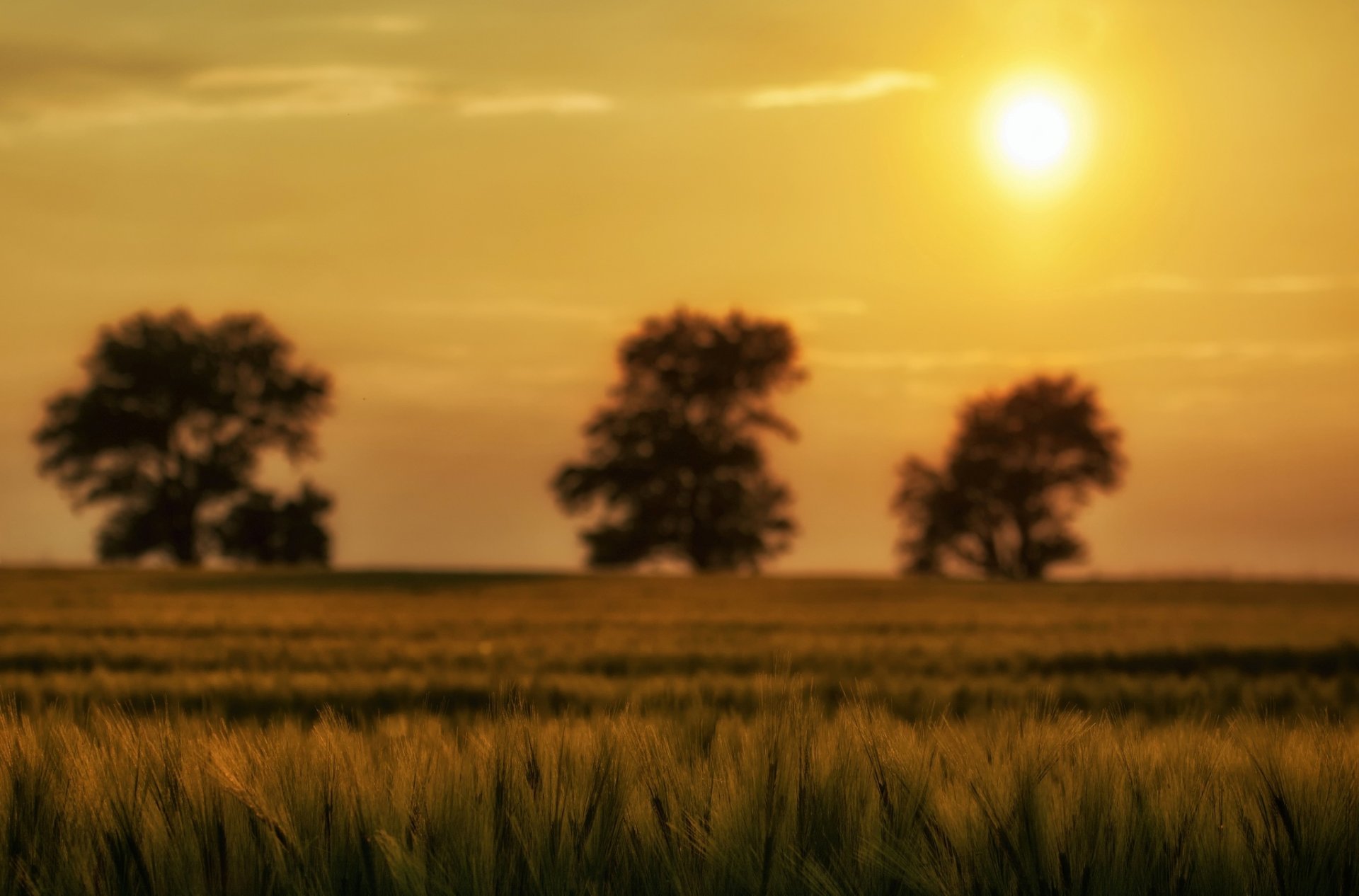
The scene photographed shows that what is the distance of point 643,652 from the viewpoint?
12.3 m

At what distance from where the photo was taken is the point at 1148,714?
9.55m

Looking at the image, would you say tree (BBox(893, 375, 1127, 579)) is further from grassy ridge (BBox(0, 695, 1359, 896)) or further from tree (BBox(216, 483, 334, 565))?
grassy ridge (BBox(0, 695, 1359, 896))

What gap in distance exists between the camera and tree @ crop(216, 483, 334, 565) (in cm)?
4212

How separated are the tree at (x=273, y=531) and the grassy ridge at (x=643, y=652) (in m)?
17.6

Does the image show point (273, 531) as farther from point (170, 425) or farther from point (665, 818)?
point (665, 818)

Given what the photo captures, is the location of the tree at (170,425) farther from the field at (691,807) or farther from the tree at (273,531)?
the field at (691,807)

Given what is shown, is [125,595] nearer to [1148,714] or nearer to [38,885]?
[1148,714]

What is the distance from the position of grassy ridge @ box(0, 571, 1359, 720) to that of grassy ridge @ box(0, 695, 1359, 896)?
25.7 inches

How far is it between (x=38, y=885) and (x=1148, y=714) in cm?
794

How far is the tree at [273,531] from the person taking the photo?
4212 cm

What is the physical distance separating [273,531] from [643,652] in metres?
32.0

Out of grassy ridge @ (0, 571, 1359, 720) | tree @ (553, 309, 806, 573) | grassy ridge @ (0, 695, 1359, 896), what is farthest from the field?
tree @ (553, 309, 806, 573)

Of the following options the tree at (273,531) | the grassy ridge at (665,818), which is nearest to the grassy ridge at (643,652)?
the grassy ridge at (665,818)

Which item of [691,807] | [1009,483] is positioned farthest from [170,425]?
[691,807]
